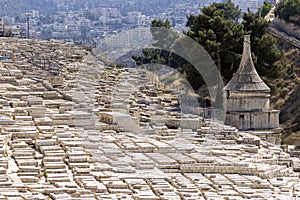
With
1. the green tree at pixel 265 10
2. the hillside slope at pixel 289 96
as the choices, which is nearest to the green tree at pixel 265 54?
the hillside slope at pixel 289 96

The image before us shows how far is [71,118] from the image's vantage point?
36.4 m

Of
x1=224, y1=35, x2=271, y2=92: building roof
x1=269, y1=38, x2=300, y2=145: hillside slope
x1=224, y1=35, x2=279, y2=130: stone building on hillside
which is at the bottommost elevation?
x1=269, y1=38, x2=300, y2=145: hillside slope

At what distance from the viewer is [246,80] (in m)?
41.4

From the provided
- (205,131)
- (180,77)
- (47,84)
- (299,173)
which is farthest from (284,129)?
(299,173)

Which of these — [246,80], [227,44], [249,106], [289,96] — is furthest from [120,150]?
[289,96]

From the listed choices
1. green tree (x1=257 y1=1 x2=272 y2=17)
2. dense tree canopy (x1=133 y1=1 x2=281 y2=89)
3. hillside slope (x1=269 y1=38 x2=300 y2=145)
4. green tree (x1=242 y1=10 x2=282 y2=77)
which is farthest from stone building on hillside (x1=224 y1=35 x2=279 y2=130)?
green tree (x1=257 y1=1 x2=272 y2=17)

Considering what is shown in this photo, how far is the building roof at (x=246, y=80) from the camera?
135 ft

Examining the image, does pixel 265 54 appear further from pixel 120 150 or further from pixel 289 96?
pixel 120 150

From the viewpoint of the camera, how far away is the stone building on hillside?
41062 millimetres

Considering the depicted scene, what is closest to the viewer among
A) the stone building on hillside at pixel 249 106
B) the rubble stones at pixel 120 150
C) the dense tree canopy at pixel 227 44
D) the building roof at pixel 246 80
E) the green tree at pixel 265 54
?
the rubble stones at pixel 120 150

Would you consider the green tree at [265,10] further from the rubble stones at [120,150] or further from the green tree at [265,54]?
the rubble stones at [120,150]

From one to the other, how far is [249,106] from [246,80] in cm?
102

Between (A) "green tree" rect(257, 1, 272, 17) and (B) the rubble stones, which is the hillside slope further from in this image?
(B) the rubble stones

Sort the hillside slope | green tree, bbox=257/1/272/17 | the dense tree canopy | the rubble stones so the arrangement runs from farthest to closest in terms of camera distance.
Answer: green tree, bbox=257/1/272/17 < the hillside slope < the dense tree canopy < the rubble stones
